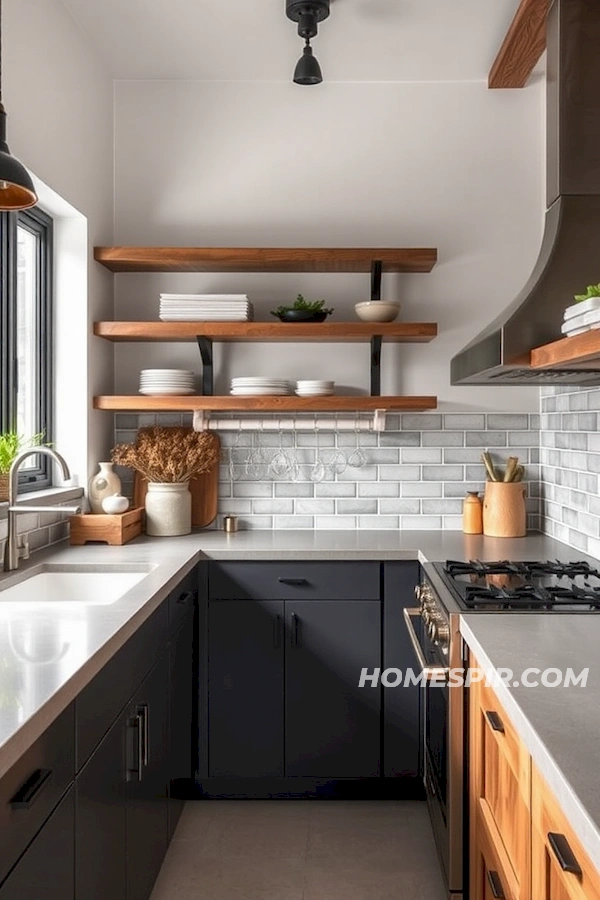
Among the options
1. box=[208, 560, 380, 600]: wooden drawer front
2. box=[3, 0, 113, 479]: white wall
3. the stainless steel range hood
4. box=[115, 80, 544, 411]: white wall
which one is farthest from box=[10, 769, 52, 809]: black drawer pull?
box=[115, 80, 544, 411]: white wall

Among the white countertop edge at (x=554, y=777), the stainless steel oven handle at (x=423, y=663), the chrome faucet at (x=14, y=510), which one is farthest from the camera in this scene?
the chrome faucet at (x=14, y=510)

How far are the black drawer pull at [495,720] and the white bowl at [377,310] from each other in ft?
6.19

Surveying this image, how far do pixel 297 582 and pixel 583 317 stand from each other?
5.28ft

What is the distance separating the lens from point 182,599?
276 centimetres

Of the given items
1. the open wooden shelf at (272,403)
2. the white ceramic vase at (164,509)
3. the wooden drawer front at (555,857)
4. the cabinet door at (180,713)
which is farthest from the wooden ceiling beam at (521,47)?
the wooden drawer front at (555,857)

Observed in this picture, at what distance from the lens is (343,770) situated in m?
3.01

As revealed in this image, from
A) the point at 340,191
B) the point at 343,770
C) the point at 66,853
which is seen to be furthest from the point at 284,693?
the point at 340,191

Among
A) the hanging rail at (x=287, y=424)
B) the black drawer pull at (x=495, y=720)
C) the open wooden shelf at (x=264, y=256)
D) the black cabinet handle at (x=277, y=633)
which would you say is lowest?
the black cabinet handle at (x=277, y=633)

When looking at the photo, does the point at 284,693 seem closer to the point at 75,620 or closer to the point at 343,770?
the point at 343,770

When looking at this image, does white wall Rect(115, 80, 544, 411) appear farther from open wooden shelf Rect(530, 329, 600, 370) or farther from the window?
open wooden shelf Rect(530, 329, 600, 370)

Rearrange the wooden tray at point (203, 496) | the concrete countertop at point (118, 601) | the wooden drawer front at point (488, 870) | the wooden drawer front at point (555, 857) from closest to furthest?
the wooden drawer front at point (555, 857)
the concrete countertop at point (118, 601)
the wooden drawer front at point (488, 870)
the wooden tray at point (203, 496)

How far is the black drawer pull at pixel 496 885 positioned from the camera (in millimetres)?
1717

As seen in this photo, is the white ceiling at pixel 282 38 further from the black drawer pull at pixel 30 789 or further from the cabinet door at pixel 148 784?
the black drawer pull at pixel 30 789

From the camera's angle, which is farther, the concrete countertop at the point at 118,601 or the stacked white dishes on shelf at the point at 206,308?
the stacked white dishes on shelf at the point at 206,308
